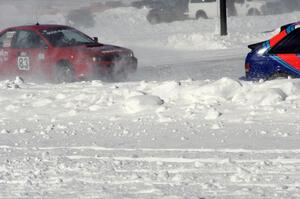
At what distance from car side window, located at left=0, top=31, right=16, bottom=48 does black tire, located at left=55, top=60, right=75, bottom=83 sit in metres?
1.45

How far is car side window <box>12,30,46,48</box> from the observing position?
14.5 meters

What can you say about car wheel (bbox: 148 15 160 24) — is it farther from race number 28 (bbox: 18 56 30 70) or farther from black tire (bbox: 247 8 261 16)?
race number 28 (bbox: 18 56 30 70)

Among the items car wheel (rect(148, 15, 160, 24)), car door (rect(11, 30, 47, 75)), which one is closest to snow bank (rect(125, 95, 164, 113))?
car door (rect(11, 30, 47, 75))

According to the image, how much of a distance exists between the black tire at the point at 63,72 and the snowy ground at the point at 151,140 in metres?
2.19

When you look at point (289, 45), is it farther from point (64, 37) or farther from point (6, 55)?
point (6, 55)

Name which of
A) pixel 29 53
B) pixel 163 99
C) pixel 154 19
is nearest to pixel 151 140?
pixel 163 99

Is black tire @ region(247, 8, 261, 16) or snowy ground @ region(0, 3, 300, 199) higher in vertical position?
black tire @ region(247, 8, 261, 16)

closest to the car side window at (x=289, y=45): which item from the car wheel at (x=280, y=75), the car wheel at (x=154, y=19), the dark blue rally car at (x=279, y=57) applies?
the dark blue rally car at (x=279, y=57)

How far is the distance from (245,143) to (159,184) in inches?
64.5

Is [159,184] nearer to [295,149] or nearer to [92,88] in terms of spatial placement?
[295,149]

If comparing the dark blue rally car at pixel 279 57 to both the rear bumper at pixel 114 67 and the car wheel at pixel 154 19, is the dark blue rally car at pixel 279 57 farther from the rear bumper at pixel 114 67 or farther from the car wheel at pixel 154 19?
the car wheel at pixel 154 19

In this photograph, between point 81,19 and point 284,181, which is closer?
point 284,181

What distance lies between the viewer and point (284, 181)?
19.1 ft

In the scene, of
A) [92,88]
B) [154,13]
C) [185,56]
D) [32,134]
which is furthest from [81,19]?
[32,134]
